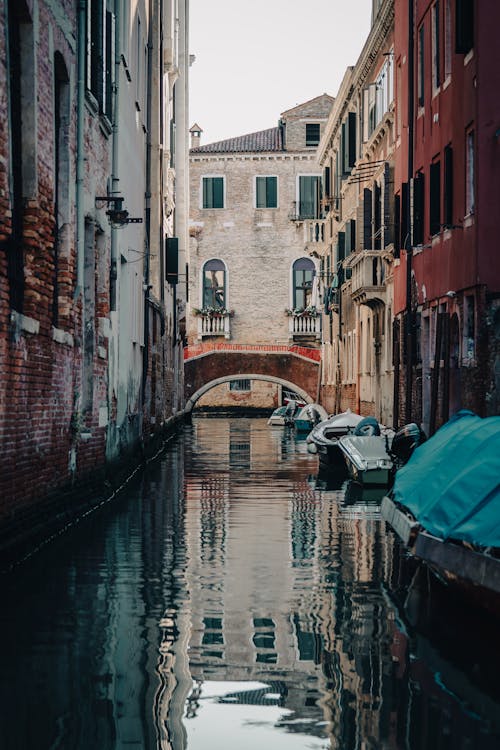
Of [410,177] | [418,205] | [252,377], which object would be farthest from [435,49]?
[252,377]

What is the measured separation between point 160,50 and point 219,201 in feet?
79.0

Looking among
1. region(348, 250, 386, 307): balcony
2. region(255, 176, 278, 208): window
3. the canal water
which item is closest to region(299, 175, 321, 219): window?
region(255, 176, 278, 208): window

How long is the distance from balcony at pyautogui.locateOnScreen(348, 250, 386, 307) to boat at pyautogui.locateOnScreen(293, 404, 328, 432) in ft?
33.2

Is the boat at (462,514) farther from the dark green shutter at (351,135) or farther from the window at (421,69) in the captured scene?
the dark green shutter at (351,135)

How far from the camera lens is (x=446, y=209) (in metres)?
18.9

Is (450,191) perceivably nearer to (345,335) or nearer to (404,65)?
(404,65)

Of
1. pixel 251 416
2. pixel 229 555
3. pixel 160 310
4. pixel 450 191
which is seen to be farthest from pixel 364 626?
pixel 251 416

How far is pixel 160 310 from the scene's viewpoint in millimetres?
27562

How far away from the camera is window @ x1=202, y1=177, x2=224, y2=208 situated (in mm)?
52375

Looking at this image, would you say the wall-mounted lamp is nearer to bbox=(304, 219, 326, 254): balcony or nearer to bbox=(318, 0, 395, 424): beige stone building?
bbox=(318, 0, 395, 424): beige stone building

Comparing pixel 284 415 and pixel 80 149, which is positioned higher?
pixel 80 149

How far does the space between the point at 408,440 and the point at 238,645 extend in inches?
447

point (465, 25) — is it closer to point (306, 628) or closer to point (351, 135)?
point (306, 628)

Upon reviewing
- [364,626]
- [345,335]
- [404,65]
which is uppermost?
[404,65]
